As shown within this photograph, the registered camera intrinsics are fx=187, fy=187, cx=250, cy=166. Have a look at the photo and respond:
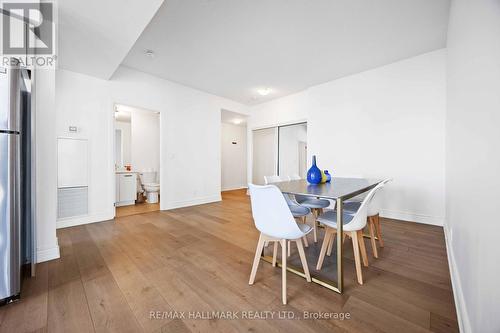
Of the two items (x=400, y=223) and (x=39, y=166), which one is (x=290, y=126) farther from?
(x=39, y=166)

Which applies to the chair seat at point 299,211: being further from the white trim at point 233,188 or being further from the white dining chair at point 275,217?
the white trim at point 233,188

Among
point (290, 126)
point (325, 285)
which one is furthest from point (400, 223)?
point (290, 126)

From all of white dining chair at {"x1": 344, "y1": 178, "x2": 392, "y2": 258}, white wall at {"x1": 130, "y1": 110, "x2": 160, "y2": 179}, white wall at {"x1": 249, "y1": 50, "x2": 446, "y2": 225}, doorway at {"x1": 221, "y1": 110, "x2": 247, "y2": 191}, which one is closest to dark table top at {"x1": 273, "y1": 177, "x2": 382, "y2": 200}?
white dining chair at {"x1": 344, "y1": 178, "x2": 392, "y2": 258}

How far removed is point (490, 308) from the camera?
728 mm

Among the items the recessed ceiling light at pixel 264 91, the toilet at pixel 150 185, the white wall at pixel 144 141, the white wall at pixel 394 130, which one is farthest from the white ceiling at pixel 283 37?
the toilet at pixel 150 185

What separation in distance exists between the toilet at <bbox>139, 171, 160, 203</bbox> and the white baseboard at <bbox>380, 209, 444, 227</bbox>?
5.20 metres

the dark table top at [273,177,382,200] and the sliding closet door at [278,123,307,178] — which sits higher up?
the sliding closet door at [278,123,307,178]

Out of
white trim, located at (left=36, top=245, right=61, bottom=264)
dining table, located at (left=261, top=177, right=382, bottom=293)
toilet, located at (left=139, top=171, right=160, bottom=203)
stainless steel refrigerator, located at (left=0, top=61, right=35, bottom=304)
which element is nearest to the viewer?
stainless steel refrigerator, located at (left=0, top=61, right=35, bottom=304)

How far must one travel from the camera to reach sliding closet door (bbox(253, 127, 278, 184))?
5.89 metres

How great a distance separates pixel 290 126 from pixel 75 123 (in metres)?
4.80

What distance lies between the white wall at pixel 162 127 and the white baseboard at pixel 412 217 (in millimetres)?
3844

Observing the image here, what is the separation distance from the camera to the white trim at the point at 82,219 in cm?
299

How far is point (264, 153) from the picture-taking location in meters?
6.22

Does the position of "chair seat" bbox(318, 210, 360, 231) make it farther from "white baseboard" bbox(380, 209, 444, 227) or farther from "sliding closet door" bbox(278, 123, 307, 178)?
"sliding closet door" bbox(278, 123, 307, 178)
